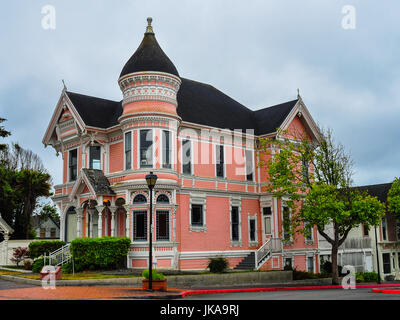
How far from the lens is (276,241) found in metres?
31.8

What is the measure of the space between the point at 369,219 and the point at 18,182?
33.8 meters

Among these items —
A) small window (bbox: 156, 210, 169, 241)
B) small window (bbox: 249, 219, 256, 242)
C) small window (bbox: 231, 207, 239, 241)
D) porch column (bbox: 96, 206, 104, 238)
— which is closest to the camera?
small window (bbox: 156, 210, 169, 241)

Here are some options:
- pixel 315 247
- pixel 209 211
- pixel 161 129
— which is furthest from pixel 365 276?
pixel 161 129

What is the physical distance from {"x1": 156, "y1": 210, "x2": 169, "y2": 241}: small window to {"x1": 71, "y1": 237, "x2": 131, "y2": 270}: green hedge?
242 centimetres

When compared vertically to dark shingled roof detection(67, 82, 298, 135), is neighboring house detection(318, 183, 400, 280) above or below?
below

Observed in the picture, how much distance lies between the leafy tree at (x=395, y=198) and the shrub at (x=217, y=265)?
22365mm

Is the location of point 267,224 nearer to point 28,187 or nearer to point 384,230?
point 384,230

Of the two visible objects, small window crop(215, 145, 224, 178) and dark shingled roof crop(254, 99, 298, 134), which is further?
dark shingled roof crop(254, 99, 298, 134)

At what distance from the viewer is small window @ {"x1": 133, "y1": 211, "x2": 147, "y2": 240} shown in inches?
1059

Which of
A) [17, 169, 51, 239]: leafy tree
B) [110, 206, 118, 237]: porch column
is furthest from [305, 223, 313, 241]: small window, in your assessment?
[17, 169, 51, 239]: leafy tree

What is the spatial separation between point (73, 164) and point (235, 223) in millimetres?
11567

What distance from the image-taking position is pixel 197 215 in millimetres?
29797

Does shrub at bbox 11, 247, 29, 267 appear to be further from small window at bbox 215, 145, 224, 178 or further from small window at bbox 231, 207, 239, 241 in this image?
small window at bbox 215, 145, 224, 178
